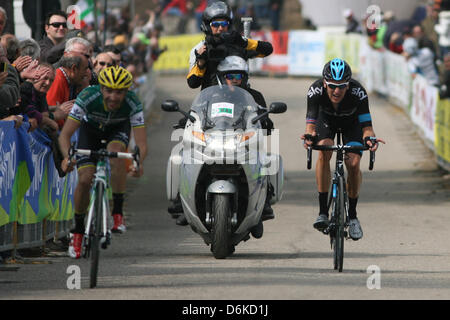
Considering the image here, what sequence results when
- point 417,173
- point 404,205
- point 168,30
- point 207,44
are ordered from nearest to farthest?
point 207,44
point 404,205
point 417,173
point 168,30

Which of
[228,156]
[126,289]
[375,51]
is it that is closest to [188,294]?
[126,289]

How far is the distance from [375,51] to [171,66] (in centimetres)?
1245

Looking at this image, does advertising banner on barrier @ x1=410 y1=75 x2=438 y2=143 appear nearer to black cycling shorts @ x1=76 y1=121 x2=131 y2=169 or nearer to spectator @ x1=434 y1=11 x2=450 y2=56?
spectator @ x1=434 y1=11 x2=450 y2=56

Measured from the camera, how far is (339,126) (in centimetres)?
1254

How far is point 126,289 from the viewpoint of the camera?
10.3m

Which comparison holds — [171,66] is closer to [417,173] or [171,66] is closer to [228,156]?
[417,173]

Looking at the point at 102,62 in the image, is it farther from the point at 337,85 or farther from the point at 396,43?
the point at 396,43

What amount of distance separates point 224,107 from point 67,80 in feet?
7.31

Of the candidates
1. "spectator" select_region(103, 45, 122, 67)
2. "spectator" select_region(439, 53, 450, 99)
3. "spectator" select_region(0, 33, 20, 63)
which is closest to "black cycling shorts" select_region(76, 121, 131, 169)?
"spectator" select_region(0, 33, 20, 63)

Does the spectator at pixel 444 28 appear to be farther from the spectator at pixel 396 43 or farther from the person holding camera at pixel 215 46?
the person holding camera at pixel 215 46

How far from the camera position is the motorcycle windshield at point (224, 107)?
12422 mm

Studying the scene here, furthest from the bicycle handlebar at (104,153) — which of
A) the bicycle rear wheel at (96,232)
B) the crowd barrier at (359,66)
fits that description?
the crowd barrier at (359,66)

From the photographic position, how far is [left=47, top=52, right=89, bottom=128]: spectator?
541 inches

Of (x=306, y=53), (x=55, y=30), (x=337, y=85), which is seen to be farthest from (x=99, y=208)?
(x=306, y=53)
